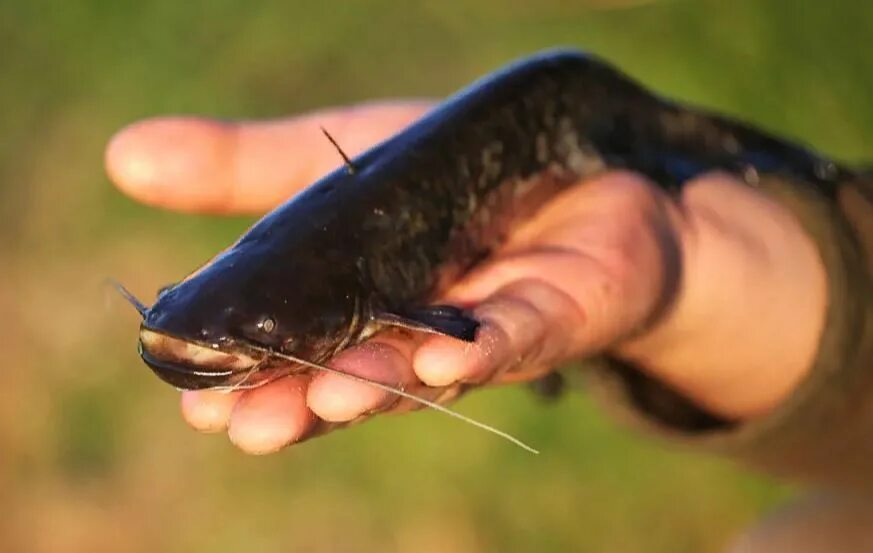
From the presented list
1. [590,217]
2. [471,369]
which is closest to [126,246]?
[590,217]

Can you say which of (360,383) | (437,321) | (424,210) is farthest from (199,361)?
(424,210)

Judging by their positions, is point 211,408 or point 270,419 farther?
point 211,408

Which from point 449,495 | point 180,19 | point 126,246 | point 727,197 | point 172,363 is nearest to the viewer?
point 172,363

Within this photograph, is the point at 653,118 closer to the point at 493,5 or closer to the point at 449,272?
the point at 449,272

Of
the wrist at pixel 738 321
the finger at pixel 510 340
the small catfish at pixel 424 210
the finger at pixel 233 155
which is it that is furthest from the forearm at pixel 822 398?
the finger at pixel 233 155

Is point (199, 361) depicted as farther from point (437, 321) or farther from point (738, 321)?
point (738, 321)
